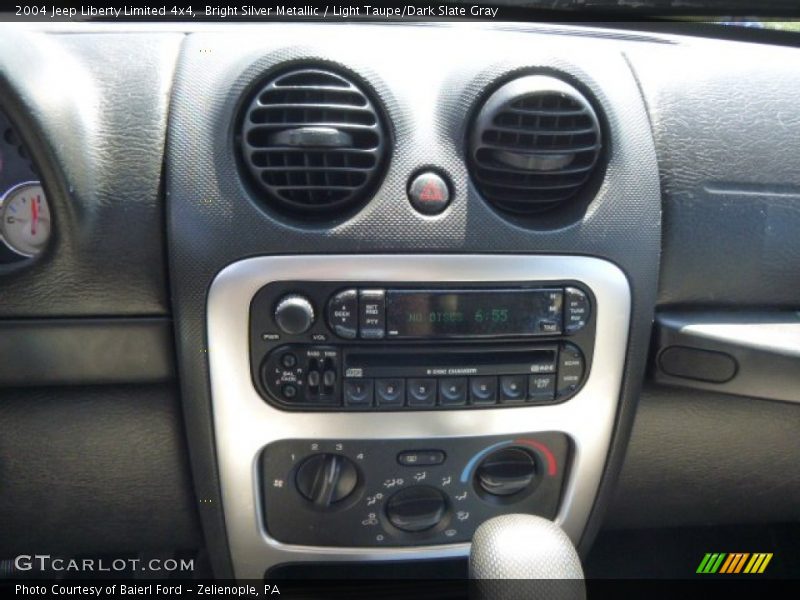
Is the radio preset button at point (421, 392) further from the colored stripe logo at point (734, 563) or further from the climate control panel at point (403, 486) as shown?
the colored stripe logo at point (734, 563)

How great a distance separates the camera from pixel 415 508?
1.50 m

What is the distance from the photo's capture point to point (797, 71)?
154 cm

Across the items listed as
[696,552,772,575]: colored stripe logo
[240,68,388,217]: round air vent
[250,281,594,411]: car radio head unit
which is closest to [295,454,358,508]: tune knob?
[250,281,594,411]: car radio head unit

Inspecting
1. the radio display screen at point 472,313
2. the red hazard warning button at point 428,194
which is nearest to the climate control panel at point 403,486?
the radio display screen at point 472,313

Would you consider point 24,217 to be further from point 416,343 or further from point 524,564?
point 524,564

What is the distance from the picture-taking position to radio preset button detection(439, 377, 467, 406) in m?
1.35

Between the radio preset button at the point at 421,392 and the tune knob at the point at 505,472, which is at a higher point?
the radio preset button at the point at 421,392

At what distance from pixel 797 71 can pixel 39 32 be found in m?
1.44

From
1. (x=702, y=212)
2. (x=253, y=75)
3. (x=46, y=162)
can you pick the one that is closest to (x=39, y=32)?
(x=46, y=162)

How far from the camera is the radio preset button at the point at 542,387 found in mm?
1377

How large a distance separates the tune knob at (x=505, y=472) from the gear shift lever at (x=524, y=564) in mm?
220

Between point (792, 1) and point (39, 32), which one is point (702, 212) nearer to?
point (792, 1)
